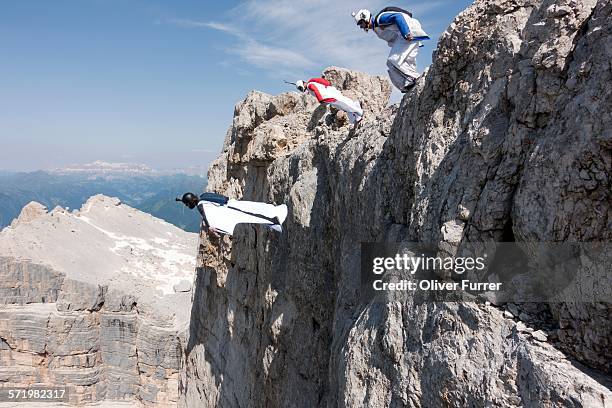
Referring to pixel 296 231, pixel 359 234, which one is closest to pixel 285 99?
pixel 296 231

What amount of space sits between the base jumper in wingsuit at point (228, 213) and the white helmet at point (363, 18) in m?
5.59

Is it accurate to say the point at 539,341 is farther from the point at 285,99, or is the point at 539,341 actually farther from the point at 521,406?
the point at 285,99

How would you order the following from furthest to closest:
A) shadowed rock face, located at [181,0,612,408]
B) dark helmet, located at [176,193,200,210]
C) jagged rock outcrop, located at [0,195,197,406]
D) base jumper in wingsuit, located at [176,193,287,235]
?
jagged rock outcrop, located at [0,195,197,406] → base jumper in wingsuit, located at [176,193,287,235] → dark helmet, located at [176,193,200,210] → shadowed rock face, located at [181,0,612,408]

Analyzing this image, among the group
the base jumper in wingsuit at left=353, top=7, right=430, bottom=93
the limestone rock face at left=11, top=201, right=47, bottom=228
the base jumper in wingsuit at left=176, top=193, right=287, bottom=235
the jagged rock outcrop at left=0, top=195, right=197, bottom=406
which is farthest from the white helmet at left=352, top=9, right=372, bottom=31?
the limestone rock face at left=11, top=201, right=47, bottom=228

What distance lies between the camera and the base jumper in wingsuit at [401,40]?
9.22 meters

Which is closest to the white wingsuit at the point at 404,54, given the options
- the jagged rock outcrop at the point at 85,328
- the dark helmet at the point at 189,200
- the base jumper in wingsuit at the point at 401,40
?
the base jumper in wingsuit at the point at 401,40

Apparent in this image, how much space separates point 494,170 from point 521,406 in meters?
2.94

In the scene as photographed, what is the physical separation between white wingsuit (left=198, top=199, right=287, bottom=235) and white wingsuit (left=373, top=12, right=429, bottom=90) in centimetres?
525

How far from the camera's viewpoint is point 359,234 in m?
9.58

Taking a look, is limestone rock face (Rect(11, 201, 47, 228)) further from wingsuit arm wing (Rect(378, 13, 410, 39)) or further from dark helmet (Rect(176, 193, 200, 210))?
wingsuit arm wing (Rect(378, 13, 410, 39))

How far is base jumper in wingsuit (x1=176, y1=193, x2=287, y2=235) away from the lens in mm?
12414

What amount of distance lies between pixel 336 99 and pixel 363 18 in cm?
241

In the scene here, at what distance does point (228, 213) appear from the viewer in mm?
12539

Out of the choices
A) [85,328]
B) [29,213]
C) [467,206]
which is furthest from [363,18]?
[29,213]
